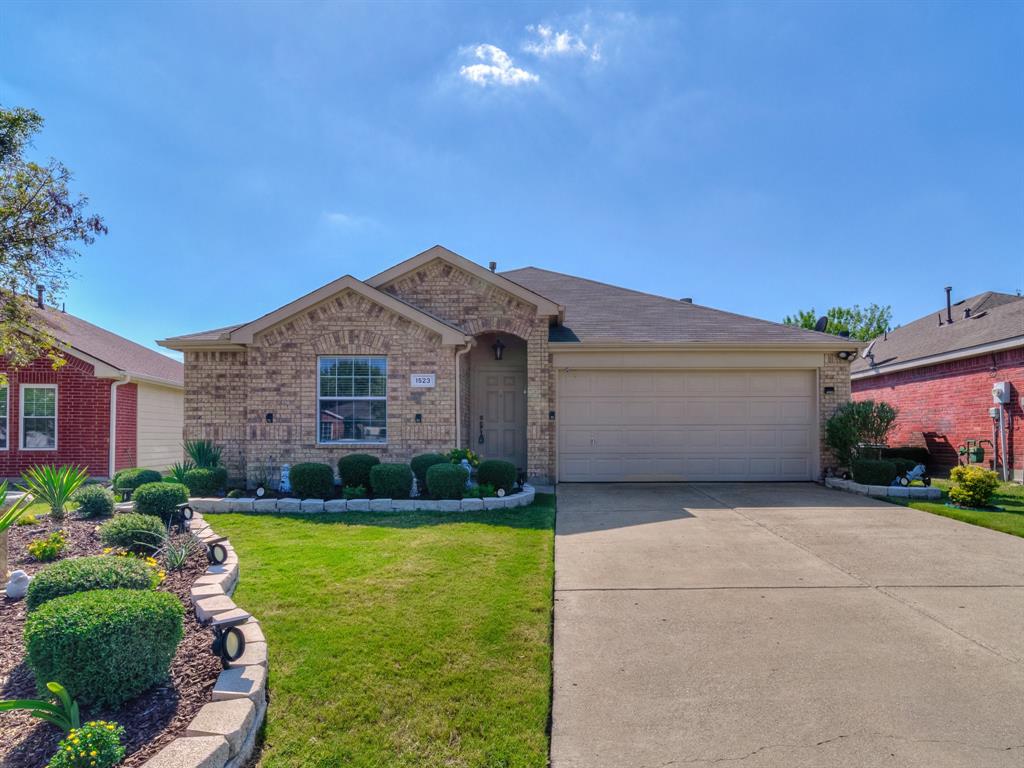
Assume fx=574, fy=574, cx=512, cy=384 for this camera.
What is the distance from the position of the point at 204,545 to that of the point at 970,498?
1046 centimetres

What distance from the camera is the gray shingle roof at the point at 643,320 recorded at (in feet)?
38.0

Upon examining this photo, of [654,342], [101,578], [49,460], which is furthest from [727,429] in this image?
[49,460]

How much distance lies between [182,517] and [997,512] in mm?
11233

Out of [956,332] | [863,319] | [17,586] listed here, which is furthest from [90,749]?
[863,319]

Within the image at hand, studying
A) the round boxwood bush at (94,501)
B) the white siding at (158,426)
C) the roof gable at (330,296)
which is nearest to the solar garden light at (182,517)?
the round boxwood bush at (94,501)

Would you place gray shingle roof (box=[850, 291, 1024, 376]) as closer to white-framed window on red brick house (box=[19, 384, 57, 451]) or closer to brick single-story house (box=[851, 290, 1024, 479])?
brick single-story house (box=[851, 290, 1024, 479])

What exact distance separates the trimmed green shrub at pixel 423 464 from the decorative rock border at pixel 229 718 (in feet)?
18.8

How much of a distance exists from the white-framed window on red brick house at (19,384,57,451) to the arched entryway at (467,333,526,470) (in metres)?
9.96

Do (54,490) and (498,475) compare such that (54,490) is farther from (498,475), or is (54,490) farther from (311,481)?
(498,475)

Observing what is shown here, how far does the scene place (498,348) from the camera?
12.1 m

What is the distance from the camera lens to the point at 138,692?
289cm

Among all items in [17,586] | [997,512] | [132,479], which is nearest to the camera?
[17,586]

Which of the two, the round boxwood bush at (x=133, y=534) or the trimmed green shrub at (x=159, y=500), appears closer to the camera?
the round boxwood bush at (x=133, y=534)

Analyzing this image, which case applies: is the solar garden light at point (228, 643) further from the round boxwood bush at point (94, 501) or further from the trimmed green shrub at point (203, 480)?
the trimmed green shrub at point (203, 480)
